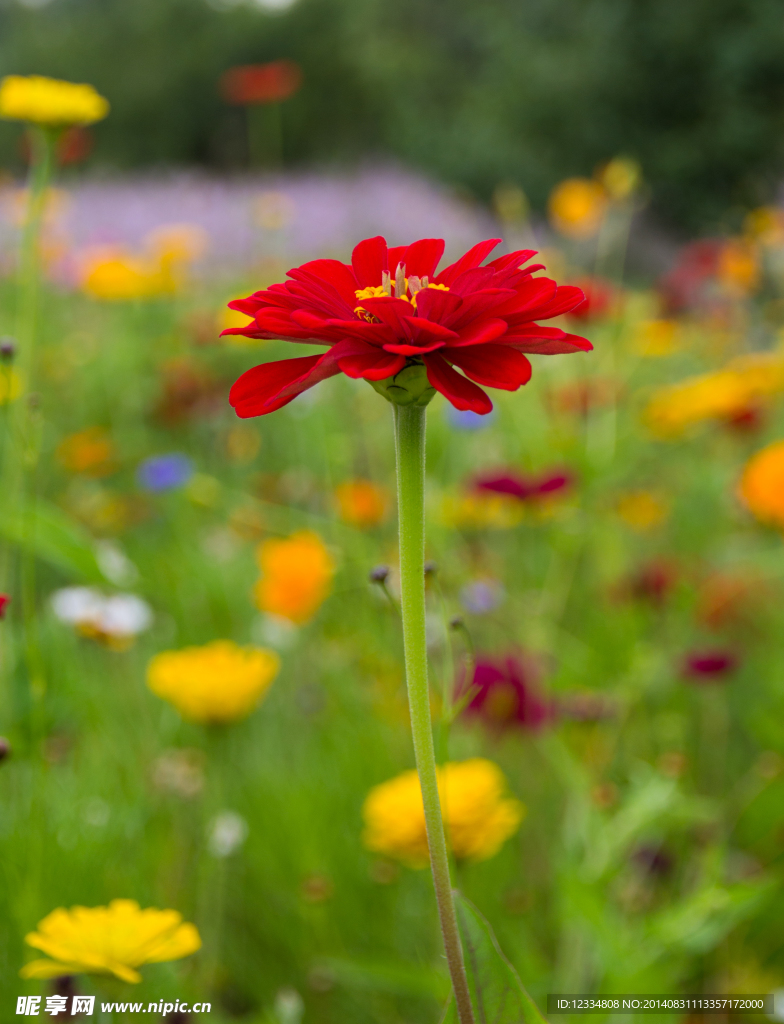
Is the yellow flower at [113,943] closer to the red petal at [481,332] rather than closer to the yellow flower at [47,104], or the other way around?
the red petal at [481,332]

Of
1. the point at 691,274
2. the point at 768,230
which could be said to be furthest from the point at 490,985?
the point at 691,274

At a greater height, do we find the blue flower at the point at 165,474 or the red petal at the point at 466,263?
the red petal at the point at 466,263

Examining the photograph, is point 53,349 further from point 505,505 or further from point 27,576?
point 27,576

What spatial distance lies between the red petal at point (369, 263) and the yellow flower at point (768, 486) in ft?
1.73

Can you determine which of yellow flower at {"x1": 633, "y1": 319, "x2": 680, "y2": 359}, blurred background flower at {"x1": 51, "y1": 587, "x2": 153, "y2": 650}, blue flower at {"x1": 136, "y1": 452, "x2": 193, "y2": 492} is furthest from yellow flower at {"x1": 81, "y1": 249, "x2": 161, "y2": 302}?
yellow flower at {"x1": 633, "y1": 319, "x2": 680, "y2": 359}

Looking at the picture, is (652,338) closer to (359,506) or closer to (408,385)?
(359,506)

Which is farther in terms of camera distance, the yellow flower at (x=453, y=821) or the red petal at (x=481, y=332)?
the yellow flower at (x=453, y=821)

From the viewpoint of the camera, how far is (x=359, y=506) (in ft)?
3.42

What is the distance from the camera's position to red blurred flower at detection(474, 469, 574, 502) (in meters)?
0.78

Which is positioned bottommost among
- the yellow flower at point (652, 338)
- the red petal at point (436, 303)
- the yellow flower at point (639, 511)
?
the yellow flower at point (639, 511)

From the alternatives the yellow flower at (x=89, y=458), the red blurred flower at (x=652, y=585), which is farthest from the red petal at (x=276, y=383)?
Answer: the yellow flower at (x=89, y=458)

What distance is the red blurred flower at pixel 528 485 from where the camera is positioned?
0.78 metres

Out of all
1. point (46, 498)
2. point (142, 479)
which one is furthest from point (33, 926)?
point (46, 498)

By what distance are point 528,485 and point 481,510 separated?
160 millimetres
